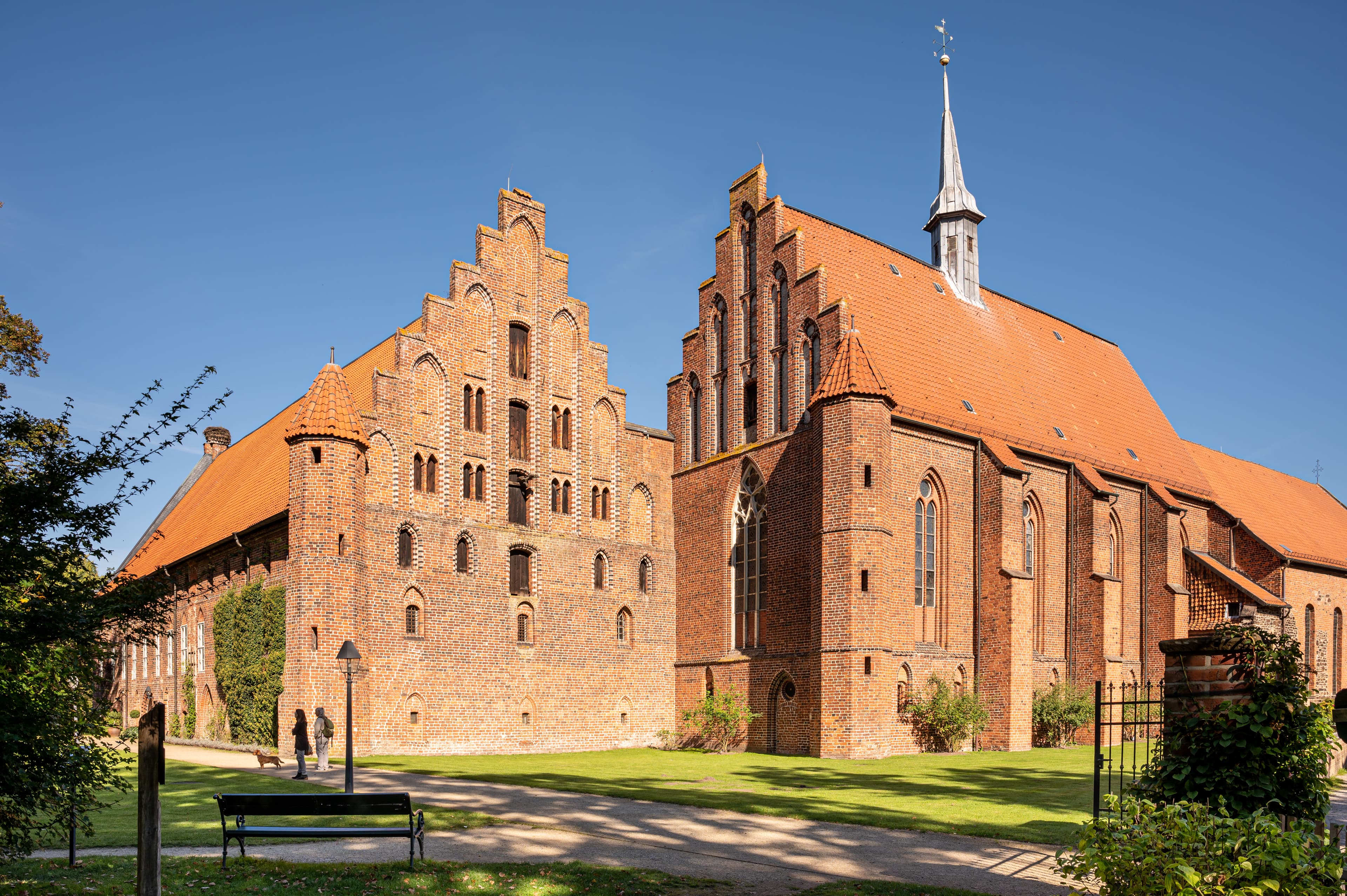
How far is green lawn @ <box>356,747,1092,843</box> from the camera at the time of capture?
1436 centimetres

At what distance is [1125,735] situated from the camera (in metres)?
24.0

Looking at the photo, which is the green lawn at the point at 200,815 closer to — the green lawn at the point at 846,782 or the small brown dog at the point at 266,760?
the small brown dog at the point at 266,760

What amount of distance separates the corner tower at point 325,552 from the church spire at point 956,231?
21581mm

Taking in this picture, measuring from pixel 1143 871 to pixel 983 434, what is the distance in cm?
2576

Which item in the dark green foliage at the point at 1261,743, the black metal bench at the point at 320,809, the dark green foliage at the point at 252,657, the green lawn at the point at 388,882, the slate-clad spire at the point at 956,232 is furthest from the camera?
the slate-clad spire at the point at 956,232

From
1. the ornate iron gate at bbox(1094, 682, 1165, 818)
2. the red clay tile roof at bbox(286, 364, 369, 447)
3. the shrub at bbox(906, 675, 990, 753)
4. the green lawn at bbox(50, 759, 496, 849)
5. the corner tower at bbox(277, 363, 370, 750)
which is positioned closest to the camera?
the ornate iron gate at bbox(1094, 682, 1165, 818)

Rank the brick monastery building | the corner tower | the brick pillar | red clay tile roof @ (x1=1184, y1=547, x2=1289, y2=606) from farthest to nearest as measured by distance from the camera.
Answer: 1. red clay tile roof @ (x1=1184, y1=547, x2=1289, y2=606)
2. the brick pillar
3. the brick monastery building
4. the corner tower

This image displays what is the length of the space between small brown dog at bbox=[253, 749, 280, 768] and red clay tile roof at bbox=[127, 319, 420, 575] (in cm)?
681

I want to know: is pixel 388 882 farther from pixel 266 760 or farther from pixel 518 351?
pixel 518 351

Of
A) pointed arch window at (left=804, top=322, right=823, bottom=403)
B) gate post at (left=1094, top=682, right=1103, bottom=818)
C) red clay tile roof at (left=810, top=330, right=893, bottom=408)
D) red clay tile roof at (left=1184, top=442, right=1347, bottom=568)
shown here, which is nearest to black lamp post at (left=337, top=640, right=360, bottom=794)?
gate post at (left=1094, top=682, right=1103, bottom=818)

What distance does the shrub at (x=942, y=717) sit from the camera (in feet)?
87.7

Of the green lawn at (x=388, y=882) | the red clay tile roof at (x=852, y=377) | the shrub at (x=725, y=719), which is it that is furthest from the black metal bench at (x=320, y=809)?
the shrub at (x=725, y=719)

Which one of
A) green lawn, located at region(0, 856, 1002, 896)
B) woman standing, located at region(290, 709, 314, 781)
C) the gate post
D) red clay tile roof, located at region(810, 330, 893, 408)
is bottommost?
woman standing, located at region(290, 709, 314, 781)

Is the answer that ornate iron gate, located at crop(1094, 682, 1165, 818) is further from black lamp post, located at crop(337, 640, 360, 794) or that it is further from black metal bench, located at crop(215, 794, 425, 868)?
black lamp post, located at crop(337, 640, 360, 794)
